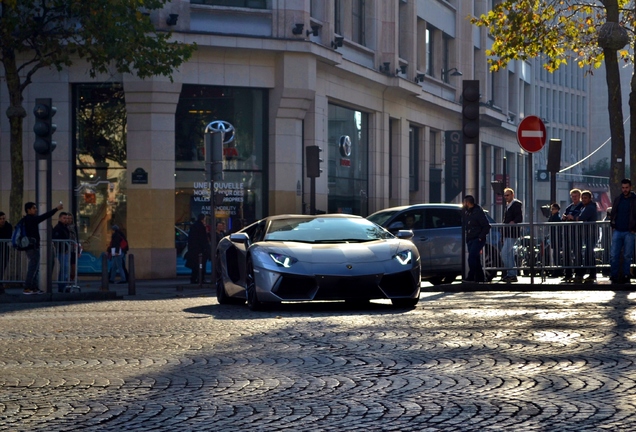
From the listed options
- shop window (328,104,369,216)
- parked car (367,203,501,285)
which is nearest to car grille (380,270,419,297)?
parked car (367,203,501,285)

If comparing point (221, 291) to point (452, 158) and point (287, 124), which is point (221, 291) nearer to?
point (287, 124)

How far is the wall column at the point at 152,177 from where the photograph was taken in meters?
31.7

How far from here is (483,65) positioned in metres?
54.3

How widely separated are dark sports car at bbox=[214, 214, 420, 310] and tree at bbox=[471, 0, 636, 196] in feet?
30.2

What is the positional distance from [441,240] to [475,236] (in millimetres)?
2632

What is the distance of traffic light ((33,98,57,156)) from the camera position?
20242 mm

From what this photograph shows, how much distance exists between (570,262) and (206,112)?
1396 centimetres

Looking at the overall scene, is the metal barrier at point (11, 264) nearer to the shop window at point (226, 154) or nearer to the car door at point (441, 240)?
the car door at point (441, 240)

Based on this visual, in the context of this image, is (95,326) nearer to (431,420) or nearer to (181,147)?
(431,420)

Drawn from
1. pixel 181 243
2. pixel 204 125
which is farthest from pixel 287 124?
pixel 181 243

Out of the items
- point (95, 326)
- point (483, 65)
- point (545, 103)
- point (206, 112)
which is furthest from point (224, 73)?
point (545, 103)

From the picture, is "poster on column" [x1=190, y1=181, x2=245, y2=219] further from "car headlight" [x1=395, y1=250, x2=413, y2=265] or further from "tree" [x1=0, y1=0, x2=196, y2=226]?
"car headlight" [x1=395, y1=250, x2=413, y2=265]

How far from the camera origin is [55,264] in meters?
21.7

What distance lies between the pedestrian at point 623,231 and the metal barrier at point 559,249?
0.97m
